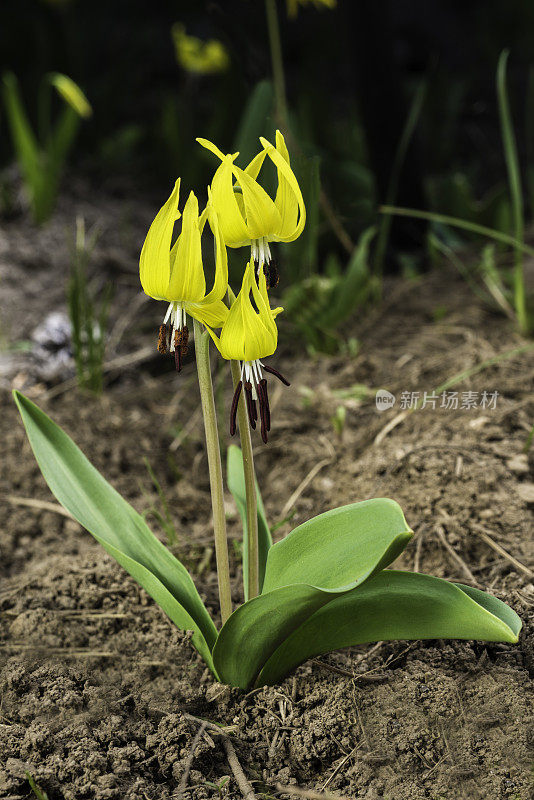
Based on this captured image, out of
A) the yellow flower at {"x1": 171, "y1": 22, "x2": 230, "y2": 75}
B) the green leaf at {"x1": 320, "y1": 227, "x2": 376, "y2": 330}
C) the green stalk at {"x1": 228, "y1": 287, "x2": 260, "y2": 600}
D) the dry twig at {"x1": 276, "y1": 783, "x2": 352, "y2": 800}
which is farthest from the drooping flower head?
the yellow flower at {"x1": 171, "y1": 22, "x2": 230, "y2": 75}

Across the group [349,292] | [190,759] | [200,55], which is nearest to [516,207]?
[349,292]

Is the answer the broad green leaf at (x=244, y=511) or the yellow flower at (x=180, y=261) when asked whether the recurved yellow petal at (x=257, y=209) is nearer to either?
the yellow flower at (x=180, y=261)

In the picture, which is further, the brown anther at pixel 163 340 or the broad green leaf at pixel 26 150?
the broad green leaf at pixel 26 150

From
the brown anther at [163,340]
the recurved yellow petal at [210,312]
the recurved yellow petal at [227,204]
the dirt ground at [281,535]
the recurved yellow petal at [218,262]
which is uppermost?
the recurved yellow petal at [227,204]

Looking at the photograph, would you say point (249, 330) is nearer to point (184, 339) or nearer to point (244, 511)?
point (184, 339)

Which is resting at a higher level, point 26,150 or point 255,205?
point 255,205

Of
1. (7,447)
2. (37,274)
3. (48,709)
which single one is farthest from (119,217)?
(48,709)

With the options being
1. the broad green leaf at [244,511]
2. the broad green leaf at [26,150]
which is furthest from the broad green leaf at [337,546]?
the broad green leaf at [26,150]

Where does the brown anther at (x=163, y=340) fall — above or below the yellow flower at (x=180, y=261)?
below
